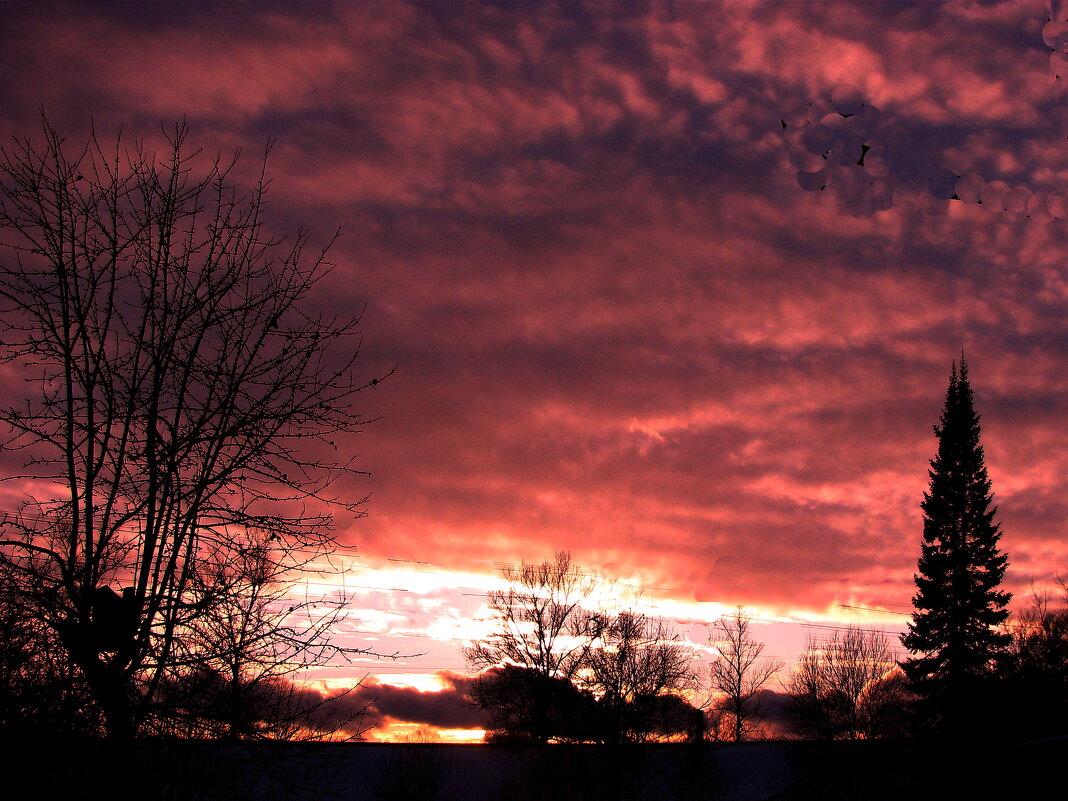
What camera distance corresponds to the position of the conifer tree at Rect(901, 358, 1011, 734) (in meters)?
55.2

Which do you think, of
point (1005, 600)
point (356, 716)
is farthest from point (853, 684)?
point (356, 716)

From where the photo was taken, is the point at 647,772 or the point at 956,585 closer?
the point at 647,772

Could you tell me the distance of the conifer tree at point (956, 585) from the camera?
55219 mm

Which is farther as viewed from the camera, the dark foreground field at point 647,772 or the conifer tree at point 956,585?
the conifer tree at point 956,585

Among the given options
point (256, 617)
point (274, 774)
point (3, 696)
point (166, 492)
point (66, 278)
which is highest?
point (66, 278)

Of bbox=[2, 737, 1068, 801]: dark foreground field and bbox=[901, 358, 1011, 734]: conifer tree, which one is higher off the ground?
bbox=[901, 358, 1011, 734]: conifer tree

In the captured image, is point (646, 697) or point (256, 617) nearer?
point (256, 617)

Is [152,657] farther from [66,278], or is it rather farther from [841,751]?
[841,751]

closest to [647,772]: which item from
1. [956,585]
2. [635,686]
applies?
[635,686]

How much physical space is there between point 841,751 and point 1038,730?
33.2ft

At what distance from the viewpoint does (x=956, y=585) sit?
5772 cm

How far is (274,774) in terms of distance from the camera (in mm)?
6848

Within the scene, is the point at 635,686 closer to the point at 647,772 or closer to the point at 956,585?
the point at 647,772

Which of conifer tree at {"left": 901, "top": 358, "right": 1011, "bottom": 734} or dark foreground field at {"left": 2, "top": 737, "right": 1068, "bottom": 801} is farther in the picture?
conifer tree at {"left": 901, "top": 358, "right": 1011, "bottom": 734}
